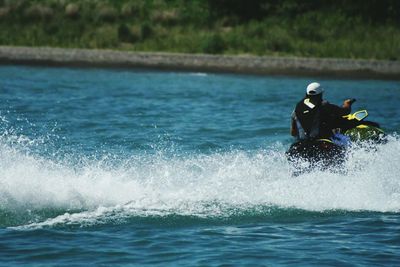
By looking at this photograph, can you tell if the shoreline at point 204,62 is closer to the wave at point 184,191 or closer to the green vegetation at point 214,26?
the green vegetation at point 214,26

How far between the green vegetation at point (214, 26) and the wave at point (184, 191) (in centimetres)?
2579

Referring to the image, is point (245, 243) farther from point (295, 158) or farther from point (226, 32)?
point (226, 32)

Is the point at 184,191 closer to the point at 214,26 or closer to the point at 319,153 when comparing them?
the point at 319,153

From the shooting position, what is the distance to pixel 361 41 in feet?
137

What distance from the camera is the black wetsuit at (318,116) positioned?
12539 millimetres

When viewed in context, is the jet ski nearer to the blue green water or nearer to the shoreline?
the blue green water

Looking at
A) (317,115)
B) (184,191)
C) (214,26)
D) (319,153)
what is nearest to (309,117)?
(317,115)

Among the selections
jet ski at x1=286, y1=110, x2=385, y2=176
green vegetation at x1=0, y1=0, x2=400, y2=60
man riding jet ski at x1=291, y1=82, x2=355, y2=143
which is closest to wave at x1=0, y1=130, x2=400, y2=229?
jet ski at x1=286, y1=110, x2=385, y2=176

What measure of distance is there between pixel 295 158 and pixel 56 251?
13.7ft

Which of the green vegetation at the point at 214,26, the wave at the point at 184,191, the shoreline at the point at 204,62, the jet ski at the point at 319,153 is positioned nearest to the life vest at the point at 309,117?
the jet ski at the point at 319,153

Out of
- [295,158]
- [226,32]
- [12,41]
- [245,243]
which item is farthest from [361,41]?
[245,243]

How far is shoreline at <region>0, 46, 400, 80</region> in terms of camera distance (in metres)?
36.5

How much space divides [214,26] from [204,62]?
292 inches

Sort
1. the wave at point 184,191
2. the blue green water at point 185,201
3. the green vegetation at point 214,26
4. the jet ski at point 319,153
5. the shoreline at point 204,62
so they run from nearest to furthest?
the blue green water at point 185,201, the wave at point 184,191, the jet ski at point 319,153, the shoreline at point 204,62, the green vegetation at point 214,26
